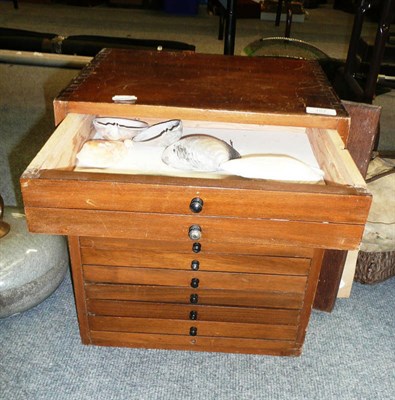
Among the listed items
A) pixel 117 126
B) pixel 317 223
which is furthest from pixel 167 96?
pixel 317 223

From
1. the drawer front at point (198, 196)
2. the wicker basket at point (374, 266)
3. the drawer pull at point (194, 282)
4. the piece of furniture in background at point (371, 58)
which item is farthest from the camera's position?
the piece of furniture in background at point (371, 58)

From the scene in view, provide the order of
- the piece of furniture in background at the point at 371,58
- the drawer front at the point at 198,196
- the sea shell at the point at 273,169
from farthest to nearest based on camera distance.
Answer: the piece of furniture in background at the point at 371,58
the sea shell at the point at 273,169
the drawer front at the point at 198,196

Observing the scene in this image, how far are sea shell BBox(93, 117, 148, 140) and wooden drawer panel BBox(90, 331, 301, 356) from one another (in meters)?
0.44

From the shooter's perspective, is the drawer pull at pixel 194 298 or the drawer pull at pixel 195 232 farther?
the drawer pull at pixel 194 298

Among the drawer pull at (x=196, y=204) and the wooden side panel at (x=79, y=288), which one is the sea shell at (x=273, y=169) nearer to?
the drawer pull at (x=196, y=204)

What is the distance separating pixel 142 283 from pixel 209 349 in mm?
250

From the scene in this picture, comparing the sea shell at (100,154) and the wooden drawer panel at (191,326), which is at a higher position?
the sea shell at (100,154)

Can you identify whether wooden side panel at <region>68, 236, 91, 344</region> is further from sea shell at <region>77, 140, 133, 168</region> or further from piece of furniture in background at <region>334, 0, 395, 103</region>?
piece of furniture in background at <region>334, 0, 395, 103</region>

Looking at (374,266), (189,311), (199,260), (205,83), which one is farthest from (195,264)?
(374,266)

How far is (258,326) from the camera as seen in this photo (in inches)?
40.7

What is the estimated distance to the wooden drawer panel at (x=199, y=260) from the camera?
0.93 metres

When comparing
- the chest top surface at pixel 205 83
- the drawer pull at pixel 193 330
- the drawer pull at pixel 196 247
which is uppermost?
the chest top surface at pixel 205 83

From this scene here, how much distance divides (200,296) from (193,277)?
0.06m

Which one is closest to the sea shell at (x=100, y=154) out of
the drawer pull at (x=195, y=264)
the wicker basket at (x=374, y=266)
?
the drawer pull at (x=195, y=264)
